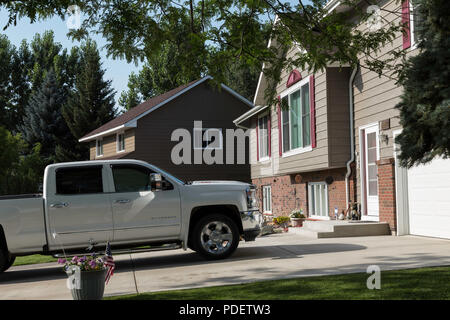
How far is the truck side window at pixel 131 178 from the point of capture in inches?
391

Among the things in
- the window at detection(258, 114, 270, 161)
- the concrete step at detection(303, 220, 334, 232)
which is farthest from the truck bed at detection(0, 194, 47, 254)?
the window at detection(258, 114, 270, 161)

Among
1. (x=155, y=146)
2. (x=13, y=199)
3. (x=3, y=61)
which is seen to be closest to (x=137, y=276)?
(x=13, y=199)


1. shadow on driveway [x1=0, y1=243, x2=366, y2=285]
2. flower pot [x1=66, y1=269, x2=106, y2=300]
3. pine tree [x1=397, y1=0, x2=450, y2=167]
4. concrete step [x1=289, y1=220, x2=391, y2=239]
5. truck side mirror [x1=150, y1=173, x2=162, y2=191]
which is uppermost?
pine tree [x1=397, y1=0, x2=450, y2=167]

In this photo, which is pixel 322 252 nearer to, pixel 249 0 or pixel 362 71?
pixel 249 0

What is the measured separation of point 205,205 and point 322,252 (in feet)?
8.31

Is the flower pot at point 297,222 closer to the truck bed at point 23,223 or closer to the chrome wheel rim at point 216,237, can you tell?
the chrome wheel rim at point 216,237

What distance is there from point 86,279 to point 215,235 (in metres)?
4.22

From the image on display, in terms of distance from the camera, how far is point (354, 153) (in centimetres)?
1475

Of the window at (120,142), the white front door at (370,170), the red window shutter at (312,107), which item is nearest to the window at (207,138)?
the window at (120,142)

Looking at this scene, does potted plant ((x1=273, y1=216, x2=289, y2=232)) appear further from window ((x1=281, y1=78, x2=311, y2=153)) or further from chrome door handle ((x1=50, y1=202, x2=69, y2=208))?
chrome door handle ((x1=50, y1=202, x2=69, y2=208))

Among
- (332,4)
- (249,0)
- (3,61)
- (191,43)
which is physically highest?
(3,61)

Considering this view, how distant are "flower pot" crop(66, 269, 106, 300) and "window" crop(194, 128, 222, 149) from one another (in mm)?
24894

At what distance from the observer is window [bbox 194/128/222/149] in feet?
102

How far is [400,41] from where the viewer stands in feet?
41.5
